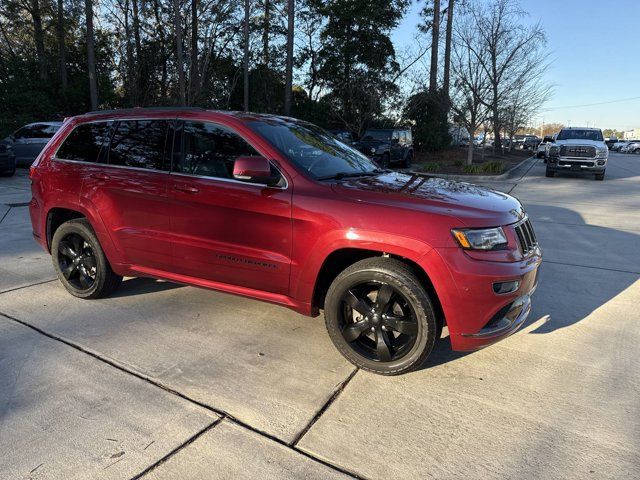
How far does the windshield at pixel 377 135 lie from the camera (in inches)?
727

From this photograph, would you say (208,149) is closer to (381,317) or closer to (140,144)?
(140,144)

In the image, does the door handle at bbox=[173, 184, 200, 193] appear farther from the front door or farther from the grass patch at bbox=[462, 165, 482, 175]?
the grass patch at bbox=[462, 165, 482, 175]

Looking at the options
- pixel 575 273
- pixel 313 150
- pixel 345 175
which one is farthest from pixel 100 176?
pixel 575 273

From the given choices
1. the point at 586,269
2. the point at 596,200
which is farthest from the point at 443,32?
the point at 586,269

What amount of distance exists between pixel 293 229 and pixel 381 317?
0.87 meters

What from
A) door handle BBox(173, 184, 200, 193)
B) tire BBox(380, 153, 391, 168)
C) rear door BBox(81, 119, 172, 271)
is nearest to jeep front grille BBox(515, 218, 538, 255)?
door handle BBox(173, 184, 200, 193)

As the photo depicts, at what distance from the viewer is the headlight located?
113 inches

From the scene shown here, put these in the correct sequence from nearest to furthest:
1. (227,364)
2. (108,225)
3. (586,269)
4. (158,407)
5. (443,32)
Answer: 1. (158,407)
2. (227,364)
3. (108,225)
4. (586,269)
5. (443,32)

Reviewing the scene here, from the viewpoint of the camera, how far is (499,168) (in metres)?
17.2

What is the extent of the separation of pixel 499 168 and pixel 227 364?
52.8 feet

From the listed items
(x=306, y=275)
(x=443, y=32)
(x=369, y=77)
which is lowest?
(x=306, y=275)

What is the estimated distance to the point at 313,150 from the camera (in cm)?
390

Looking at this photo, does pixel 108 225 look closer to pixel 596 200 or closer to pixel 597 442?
pixel 597 442

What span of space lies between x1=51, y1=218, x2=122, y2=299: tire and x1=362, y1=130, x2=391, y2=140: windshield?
1516cm
